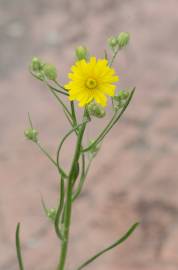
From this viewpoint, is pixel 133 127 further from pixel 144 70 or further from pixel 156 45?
pixel 156 45

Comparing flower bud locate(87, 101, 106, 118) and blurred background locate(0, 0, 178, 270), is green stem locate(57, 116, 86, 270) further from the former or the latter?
blurred background locate(0, 0, 178, 270)

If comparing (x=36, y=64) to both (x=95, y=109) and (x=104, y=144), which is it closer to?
(x=95, y=109)

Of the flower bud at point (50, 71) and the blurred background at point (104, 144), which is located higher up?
the blurred background at point (104, 144)

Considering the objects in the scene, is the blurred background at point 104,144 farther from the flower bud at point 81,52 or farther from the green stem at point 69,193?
the flower bud at point 81,52

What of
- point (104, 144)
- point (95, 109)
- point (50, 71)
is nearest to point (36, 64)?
point (50, 71)

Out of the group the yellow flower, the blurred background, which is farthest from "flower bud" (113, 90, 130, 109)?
the blurred background

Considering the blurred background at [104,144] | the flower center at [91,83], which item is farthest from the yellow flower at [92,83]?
the blurred background at [104,144]

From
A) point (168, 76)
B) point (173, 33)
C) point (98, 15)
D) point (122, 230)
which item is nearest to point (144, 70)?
point (168, 76)
